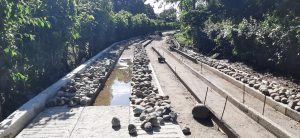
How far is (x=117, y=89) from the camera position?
17.0 metres

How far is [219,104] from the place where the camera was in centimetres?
1204

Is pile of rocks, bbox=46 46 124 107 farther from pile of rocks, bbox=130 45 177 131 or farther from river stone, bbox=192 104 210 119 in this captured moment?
river stone, bbox=192 104 210 119

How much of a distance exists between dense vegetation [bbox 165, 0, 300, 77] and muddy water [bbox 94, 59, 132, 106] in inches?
276

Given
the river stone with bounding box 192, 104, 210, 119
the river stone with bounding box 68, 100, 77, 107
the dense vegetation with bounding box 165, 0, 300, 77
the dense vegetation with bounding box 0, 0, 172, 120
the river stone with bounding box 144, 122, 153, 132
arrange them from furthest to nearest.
Result: the dense vegetation with bounding box 165, 0, 300, 77
the river stone with bounding box 68, 100, 77, 107
the river stone with bounding box 192, 104, 210, 119
the dense vegetation with bounding box 0, 0, 172, 120
the river stone with bounding box 144, 122, 153, 132

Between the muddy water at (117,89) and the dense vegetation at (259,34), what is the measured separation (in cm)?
700

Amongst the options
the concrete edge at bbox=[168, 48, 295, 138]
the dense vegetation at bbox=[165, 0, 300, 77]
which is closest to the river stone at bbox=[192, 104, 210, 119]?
the concrete edge at bbox=[168, 48, 295, 138]

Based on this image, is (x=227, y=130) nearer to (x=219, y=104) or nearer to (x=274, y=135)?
(x=274, y=135)

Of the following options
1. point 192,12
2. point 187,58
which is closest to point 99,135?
point 187,58

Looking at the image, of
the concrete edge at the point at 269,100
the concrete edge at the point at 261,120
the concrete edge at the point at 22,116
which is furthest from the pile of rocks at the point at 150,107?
the concrete edge at the point at 269,100

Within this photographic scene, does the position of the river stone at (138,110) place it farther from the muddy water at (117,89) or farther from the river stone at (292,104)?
the river stone at (292,104)

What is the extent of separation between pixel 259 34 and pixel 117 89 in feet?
26.6

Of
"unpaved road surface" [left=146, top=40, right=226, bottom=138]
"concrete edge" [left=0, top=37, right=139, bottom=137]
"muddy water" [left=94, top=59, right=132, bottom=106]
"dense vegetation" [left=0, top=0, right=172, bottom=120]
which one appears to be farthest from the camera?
"muddy water" [left=94, top=59, right=132, bottom=106]

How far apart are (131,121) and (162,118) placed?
82 cm

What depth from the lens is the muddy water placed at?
14.2m
